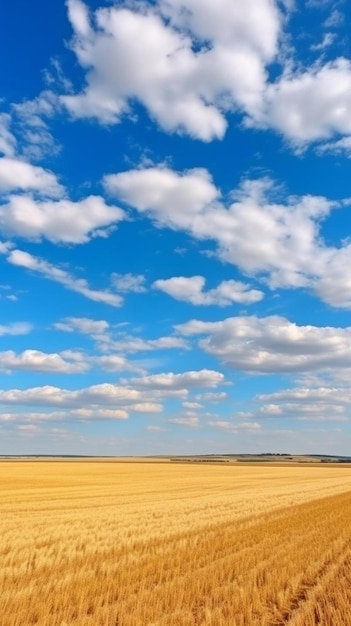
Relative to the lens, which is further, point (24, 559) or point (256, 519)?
point (256, 519)

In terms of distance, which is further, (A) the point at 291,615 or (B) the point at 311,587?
(B) the point at 311,587

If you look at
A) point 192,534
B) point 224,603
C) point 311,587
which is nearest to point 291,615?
point 224,603

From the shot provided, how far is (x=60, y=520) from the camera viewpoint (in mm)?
21047

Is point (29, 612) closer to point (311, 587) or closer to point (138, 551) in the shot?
point (311, 587)

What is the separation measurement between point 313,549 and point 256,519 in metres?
7.25

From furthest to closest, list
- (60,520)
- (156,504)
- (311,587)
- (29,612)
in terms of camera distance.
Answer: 1. (156,504)
2. (60,520)
3. (311,587)
4. (29,612)

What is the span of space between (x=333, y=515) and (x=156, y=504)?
899 cm

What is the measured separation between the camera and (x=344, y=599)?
31.1ft

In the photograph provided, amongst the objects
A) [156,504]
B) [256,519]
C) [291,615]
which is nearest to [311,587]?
[291,615]

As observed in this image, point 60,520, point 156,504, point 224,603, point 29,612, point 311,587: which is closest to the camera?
point 29,612

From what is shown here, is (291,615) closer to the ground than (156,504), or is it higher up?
closer to the ground

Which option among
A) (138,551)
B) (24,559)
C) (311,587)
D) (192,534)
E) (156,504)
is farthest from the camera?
(156,504)

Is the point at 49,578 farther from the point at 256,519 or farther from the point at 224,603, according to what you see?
the point at 256,519

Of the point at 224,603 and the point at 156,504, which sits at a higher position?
the point at 156,504
